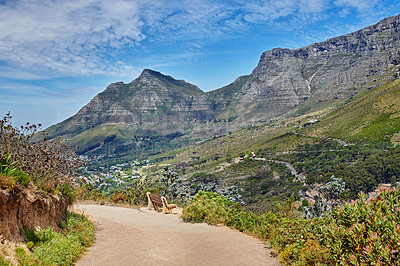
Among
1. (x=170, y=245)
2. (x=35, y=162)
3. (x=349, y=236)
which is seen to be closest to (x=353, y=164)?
(x=170, y=245)

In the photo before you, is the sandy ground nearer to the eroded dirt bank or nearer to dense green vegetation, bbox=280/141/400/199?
the eroded dirt bank

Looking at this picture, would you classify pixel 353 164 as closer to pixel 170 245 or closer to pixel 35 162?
pixel 170 245

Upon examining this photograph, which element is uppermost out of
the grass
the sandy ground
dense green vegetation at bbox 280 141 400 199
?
the grass

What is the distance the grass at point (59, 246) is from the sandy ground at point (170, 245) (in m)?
0.29

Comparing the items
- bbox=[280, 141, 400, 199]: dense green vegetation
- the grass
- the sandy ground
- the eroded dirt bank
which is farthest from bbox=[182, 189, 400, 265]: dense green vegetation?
bbox=[280, 141, 400, 199]: dense green vegetation

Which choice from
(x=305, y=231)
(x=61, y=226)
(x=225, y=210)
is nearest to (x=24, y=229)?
(x=61, y=226)

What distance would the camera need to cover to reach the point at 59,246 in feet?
Answer: 21.8

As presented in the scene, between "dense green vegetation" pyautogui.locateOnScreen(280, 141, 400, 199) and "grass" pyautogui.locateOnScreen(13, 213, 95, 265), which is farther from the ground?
"grass" pyautogui.locateOnScreen(13, 213, 95, 265)

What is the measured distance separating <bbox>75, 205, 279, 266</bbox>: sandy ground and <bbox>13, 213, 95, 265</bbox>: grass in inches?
11.3

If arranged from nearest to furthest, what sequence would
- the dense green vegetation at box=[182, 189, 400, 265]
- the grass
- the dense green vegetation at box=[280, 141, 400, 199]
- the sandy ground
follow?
the dense green vegetation at box=[182, 189, 400, 265], the grass, the sandy ground, the dense green vegetation at box=[280, 141, 400, 199]

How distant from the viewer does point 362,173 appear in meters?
65.9

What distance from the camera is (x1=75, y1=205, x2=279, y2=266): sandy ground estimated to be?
708 centimetres

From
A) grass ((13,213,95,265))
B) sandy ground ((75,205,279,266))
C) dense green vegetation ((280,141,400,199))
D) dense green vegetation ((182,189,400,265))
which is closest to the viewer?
dense green vegetation ((182,189,400,265))

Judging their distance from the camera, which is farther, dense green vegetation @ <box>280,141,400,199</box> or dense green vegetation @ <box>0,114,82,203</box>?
dense green vegetation @ <box>280,141,400,199</box>
